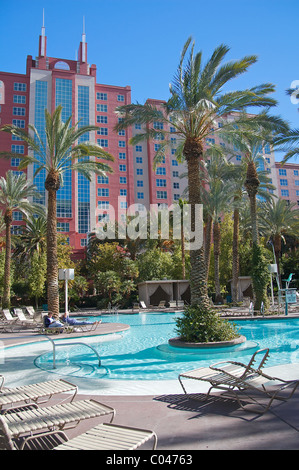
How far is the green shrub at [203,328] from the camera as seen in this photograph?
39.4 feet

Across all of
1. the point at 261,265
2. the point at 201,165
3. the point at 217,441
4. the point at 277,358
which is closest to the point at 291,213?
the point at 201,165

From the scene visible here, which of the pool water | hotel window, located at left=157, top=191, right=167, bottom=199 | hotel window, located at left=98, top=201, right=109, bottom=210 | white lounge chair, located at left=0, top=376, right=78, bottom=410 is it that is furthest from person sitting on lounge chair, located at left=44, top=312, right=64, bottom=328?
hotel window, located at left=157, top=191, right=167, bottom=199

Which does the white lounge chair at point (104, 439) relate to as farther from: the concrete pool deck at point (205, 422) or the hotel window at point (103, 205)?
the hotel window at point (103, 205)

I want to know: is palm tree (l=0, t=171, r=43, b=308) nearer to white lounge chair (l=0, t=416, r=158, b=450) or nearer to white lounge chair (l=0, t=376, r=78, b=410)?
white lounge chair (l=0, t=376, r=78, b=410)

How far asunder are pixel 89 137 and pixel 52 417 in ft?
201

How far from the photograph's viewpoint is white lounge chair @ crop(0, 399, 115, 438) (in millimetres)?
3958

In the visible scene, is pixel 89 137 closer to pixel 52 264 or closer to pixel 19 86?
pixel 19 86

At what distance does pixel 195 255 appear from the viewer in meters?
13.6

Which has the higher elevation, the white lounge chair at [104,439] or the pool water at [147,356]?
the white lounge chair at [104,439]

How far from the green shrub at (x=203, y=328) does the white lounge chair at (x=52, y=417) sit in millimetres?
7829

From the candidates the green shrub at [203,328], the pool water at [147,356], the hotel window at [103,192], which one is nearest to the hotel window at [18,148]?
the hotel window at [103,192]

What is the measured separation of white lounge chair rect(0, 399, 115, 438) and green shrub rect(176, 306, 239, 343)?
7829 millimetres

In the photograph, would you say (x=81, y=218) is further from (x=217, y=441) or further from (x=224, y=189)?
(x=217, y=441)

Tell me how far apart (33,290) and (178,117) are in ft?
91.8
